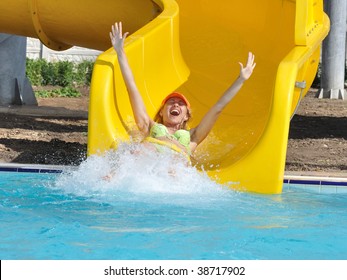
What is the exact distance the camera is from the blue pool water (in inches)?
152

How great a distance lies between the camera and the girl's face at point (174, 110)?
18.6 feet

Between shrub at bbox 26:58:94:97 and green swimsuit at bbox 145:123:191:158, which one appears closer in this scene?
green swimsuit at bbox 145:123:191:158

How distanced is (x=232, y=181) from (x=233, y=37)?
1.70 m

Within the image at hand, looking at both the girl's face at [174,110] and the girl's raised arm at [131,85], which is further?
the girl's face at [174,110]

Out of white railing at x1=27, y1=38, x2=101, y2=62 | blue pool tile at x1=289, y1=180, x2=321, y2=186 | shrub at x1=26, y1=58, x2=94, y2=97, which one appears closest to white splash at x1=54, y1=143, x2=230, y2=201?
blue pool tile at x1=289, y1=180, x2=321, y2=186

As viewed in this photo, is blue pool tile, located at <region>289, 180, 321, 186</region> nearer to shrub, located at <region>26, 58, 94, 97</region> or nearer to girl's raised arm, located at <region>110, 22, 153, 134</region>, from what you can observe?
girl's raised arm, located at <region>110, 22, 153, 134</region>

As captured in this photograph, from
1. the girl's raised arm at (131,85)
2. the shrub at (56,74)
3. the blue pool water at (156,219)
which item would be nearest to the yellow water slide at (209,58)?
the girl's raised arm at (131,85)

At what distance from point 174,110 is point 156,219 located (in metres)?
1.31

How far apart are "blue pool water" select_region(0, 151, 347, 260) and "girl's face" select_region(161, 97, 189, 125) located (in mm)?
432

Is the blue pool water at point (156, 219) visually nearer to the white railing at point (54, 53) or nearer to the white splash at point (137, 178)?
the white splash at point (137, 178)

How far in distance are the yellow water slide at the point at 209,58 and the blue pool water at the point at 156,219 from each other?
0.30m

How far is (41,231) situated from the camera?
13.8 ft

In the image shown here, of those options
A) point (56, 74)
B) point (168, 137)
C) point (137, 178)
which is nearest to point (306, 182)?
point (168, 137)
